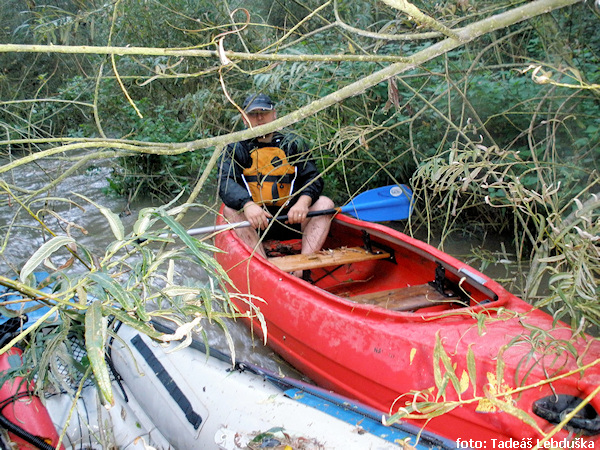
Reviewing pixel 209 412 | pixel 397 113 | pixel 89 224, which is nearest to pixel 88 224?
pixel 89 224

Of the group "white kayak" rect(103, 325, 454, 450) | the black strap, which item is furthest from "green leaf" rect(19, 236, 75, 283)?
the black strap

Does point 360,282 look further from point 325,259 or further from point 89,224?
point 89,224

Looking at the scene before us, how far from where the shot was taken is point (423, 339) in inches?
91.8

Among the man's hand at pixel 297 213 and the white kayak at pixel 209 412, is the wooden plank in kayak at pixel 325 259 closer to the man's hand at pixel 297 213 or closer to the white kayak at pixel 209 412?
the man's hand at pixel 297 213

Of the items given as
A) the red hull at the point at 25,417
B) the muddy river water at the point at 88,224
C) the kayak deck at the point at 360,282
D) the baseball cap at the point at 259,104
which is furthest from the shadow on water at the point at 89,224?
the red hull at the point at 25,417

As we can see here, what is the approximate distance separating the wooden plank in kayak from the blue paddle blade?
1.28 ft

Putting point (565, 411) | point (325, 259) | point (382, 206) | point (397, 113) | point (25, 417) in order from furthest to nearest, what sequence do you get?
point (382, 206)
point (325, 259)
point (397, 113)
point (25, 417)
point (565, 411)

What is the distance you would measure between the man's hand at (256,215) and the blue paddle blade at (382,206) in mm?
635

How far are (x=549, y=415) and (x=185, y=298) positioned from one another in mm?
1458

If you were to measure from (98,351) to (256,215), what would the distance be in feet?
9.03

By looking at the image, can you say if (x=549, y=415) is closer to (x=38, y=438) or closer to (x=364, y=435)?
(x=364, y=435)

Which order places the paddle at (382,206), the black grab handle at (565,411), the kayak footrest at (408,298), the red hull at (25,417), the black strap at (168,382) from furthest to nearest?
1. the paddle at (382,206)
2. the kayak footrest at (408,298)
3. the black strap at (168,382)
4. the red hull at (25,417)
5. the black grab handle at (565,411)

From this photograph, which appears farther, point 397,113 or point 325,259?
point 325,259

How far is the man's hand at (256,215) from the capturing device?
3650 mm
